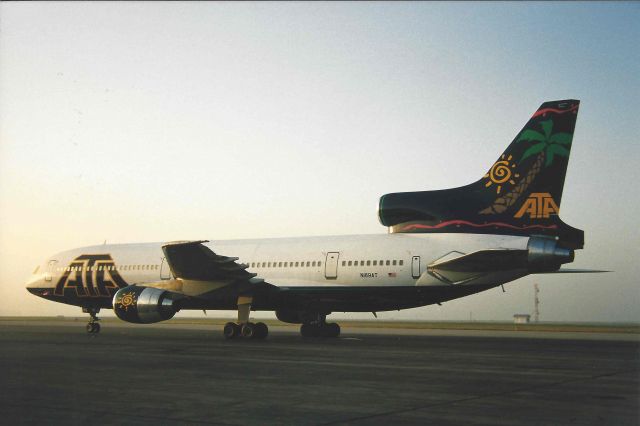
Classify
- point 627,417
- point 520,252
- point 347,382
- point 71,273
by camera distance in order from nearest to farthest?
point 627,417 → point 347,382 → point 520,252 → point 71,273

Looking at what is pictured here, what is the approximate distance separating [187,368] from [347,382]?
431 cm

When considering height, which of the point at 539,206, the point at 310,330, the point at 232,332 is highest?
the point at 539,206

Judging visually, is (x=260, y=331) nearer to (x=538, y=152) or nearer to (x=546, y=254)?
(x=546, y=254)

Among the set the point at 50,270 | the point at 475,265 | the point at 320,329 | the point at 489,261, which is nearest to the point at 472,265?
the point at 475,265

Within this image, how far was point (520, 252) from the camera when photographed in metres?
21.5

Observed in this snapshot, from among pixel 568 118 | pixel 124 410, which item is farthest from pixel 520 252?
pixel 124 410

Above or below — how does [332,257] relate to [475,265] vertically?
above

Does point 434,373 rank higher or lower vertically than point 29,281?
lower

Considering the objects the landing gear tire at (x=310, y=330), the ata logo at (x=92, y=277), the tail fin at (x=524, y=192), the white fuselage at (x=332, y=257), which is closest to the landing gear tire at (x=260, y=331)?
the white fuselage at (x=332, y=257)

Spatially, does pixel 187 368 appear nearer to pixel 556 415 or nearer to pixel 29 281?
pixel 556 415

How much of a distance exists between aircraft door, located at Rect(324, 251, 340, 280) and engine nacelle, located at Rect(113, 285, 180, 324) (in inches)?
233

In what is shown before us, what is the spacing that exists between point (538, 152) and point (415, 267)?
19.3 feet

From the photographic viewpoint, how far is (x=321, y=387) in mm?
11016

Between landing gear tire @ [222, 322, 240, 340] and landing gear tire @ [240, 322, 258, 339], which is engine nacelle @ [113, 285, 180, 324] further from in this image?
landing gear tire @ [240, 322, 258, 339]
